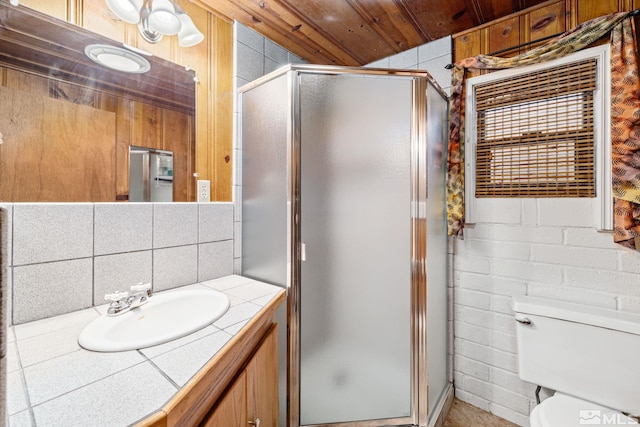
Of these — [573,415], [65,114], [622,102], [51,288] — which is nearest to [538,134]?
[622,102]

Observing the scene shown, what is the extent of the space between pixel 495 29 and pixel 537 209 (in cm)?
102

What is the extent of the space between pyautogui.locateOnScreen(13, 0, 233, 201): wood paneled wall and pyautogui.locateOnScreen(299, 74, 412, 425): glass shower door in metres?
0.50

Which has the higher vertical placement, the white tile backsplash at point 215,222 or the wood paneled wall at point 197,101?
the wood paneled wall at point 197,101

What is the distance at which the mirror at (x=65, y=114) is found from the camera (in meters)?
0.87

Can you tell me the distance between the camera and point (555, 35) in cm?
136

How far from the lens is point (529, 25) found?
142 centimetres

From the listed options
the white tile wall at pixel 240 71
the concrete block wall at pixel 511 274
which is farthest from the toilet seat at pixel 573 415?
the white tile wall at pixel 240 71

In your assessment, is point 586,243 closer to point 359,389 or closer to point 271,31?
point 359,389

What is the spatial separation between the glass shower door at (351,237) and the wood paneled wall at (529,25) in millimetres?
658

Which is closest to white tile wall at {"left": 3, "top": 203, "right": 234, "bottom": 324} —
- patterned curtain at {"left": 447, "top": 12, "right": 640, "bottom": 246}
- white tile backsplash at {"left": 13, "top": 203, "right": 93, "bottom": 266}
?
white tile backsplash at {"left": 13, "top": 203, "right": 93, "bottom": 266}

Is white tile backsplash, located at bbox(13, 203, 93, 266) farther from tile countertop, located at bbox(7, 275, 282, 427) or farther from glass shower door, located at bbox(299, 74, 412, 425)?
glass shower door, located at bbox(299, 74, 412, 425)

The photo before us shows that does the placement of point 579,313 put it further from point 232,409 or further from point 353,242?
point 232,409

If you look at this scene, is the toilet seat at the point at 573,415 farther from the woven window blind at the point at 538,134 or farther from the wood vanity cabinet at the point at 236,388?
the wood vanity cabinet at the point at 236,388

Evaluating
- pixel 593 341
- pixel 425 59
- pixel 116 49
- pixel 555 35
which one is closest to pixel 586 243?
pixel 593 341
